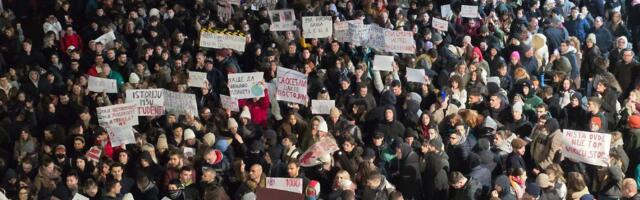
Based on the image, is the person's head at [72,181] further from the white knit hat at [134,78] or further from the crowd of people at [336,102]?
the white knit hat at [134,78]

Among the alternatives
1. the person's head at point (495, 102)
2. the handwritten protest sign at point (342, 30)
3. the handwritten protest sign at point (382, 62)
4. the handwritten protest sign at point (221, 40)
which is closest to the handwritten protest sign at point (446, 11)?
the handwritten protest sign at point (342, 30)

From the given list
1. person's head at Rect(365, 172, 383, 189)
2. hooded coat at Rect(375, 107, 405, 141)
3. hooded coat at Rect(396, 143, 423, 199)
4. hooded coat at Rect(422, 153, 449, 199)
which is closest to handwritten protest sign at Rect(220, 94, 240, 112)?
hooded coat at Rect(375, 107, 405, 141)

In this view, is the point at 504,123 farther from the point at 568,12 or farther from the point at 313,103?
the point at 568,12

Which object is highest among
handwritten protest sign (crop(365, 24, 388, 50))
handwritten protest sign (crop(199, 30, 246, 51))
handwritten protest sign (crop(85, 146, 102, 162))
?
handwritten protest sign (crop(199, 30, 246, 51))

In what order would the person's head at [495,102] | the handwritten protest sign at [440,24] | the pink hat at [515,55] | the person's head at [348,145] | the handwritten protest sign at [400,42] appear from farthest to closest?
the handwritten protest sign at [440,24] < the handwritten protest sign at [400,42] < the pink hat at [515,55] < the person's head at [495,102] < the person's head at [348,145]

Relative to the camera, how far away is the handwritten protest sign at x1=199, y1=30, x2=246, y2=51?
1895cm

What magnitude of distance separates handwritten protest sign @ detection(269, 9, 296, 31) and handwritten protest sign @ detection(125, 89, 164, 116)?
4.18m

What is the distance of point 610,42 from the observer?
1984cm

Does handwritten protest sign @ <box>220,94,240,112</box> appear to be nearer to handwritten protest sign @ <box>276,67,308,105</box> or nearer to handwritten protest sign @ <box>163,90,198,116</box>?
handwritten protest sign @ <box>163,90,198,116</box>

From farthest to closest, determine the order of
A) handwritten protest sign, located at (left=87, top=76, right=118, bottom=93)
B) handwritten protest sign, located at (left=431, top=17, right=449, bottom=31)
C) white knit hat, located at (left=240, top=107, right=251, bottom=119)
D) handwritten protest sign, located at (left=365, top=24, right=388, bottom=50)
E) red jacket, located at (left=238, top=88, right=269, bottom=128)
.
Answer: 1. handwritten protest sign, located at (left=431, top=17, right=449, bottom=31)
2. handwritten protest sign, located at (left=365, top=24, right=388, bottom=50)
3. handwritten protest sign, located at (left=87, top=76, right=118, bottom=93)
4. red jacket, located at (left=238, top=88, right=269, bottom=128)
5. white knit hat, located at (left=240, top=107, right=251, bottom=119)

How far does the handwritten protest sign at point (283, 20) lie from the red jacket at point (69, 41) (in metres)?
3.22

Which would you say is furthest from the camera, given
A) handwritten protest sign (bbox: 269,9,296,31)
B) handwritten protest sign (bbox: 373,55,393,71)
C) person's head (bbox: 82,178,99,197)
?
handwritten protest sign (bbox: 269,9,296,31)

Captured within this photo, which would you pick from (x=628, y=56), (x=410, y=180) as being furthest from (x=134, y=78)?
(x=628, y=56)

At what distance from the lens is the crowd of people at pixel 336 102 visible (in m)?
13.8
